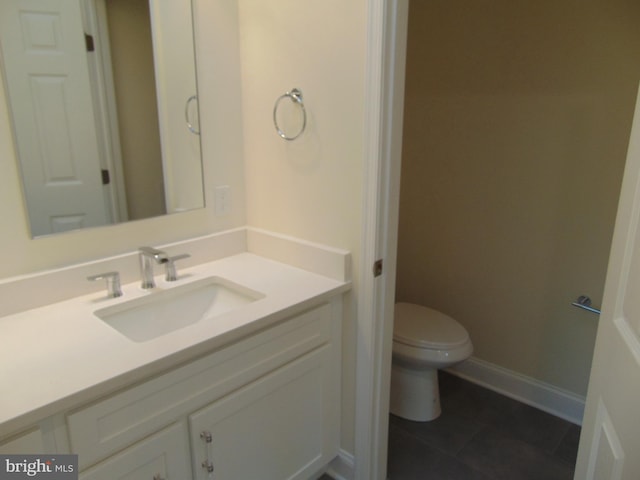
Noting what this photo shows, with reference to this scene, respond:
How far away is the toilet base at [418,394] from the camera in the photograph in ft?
6.99

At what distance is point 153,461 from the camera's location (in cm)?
113

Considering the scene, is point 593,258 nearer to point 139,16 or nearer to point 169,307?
point 169,307

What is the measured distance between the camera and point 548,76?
6.41 feet

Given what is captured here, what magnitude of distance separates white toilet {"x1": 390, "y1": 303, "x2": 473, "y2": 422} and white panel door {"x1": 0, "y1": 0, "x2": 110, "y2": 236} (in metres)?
1.36

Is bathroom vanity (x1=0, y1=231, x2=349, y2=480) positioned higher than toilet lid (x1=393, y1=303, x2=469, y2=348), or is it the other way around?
bathroom vanity (x1=0, y1=231, x2=349, y2=480)

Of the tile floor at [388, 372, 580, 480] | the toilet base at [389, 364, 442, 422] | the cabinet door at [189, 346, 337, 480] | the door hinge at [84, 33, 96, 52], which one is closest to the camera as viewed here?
the cabinet door at [189, 346, 337, 480]

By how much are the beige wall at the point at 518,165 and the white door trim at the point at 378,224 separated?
36.3 inches

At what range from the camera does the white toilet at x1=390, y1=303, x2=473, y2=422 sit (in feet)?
6.59

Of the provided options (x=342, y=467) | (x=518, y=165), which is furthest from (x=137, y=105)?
(x=518, y=165)

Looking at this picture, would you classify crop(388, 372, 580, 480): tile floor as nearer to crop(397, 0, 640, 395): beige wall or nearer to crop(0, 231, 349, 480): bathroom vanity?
crop(397, 0, 640, 395): beige wall

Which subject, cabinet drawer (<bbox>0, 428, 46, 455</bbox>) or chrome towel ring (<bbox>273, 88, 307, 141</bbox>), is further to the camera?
chrome towel ring (<bbox>273, 88, 307, 141</bbox>)

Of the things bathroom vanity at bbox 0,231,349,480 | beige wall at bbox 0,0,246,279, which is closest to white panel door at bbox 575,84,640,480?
bathroom vanity at bbox 0,231,349,480

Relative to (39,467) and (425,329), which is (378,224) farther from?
(39,467)

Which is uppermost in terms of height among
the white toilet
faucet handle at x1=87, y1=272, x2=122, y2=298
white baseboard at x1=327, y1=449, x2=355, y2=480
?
faucet handle at x1=87, y1=272, x2=122, y2=298
